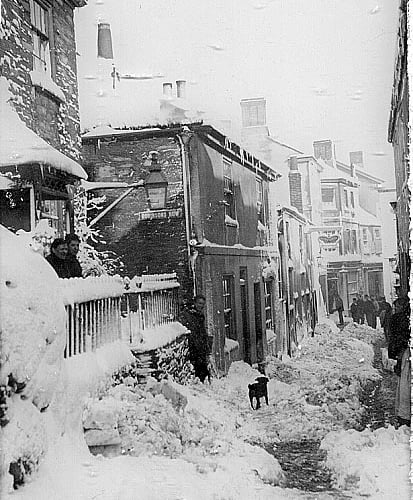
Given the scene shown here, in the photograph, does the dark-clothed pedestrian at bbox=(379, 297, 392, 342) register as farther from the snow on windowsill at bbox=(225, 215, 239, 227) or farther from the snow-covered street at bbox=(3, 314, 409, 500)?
the snow on windowsill at bbox=(225, 215, 239, 227)

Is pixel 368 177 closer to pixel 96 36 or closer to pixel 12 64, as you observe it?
pixel 96 36

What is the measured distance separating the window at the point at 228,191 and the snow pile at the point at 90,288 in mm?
358

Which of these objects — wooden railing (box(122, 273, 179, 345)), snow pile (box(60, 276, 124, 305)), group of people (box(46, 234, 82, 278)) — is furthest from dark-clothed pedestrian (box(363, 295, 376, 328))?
group of people (box(46, 234, 82, 278))

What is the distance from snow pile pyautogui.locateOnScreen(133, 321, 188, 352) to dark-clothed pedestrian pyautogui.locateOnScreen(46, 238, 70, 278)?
10.5 inches

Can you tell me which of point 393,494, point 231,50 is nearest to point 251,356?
point 393,494

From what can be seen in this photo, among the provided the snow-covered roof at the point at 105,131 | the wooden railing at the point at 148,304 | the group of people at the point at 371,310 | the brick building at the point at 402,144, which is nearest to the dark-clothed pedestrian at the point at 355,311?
the group of people at the point at 371,310

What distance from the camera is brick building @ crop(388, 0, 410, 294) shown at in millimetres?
1807

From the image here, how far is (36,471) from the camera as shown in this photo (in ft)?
5.76

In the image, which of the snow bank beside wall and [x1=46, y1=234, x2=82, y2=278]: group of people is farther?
[x1=46, y1=234, x2=82, y2=278]: group of people

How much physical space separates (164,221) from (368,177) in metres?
0.57

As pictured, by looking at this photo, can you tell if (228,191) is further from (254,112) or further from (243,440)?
(243,440)

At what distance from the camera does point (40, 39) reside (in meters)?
1.98

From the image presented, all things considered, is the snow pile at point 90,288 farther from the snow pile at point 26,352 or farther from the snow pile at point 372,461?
the snow pile at point 372,461

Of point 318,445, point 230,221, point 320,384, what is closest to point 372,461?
point 318,445
